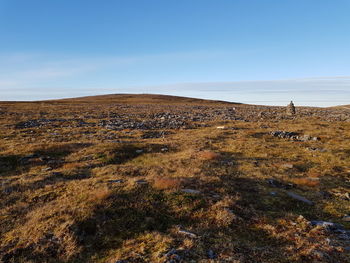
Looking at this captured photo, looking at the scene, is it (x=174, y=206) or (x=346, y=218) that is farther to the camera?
(x=174, y=206)

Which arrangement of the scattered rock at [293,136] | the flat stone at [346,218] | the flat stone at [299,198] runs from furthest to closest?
the scattered rock at [293,136]
the flat stone at [299,198]
the flat stone at [346,218]

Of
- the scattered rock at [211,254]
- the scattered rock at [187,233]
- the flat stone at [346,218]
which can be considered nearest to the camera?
the scattered rock at [211,254]

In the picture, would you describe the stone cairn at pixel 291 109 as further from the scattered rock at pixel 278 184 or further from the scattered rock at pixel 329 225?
the scattered rock at pixel 329 225

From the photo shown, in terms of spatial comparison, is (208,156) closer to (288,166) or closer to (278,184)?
(288,166)

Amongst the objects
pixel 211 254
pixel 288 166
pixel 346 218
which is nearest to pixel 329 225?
pixel 346 218

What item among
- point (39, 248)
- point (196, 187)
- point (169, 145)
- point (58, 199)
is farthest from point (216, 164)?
point (39, 248)

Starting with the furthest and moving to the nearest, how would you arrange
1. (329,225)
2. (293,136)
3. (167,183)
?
(293,136) → (167,183) → (329,225)

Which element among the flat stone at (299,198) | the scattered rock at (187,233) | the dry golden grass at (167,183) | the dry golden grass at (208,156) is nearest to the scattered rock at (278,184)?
the flat stone at (299,198)

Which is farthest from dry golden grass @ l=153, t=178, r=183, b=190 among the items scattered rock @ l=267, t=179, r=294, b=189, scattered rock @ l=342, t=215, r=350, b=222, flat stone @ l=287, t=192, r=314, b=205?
scattered rock @ l=342, t=215, r=350, b=222

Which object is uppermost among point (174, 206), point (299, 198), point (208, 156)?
point (208, 156)

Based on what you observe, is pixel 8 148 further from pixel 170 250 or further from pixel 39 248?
pixel 170 250

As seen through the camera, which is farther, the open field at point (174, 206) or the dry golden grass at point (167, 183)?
the dry golden grass at point (167, 183)

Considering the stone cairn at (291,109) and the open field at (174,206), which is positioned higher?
the stone cairn at (291,109)

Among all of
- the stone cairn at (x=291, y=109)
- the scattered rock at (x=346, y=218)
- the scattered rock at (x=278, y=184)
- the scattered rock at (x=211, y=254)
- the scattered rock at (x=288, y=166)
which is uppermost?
the stone cairn at (x=291, y=109)
